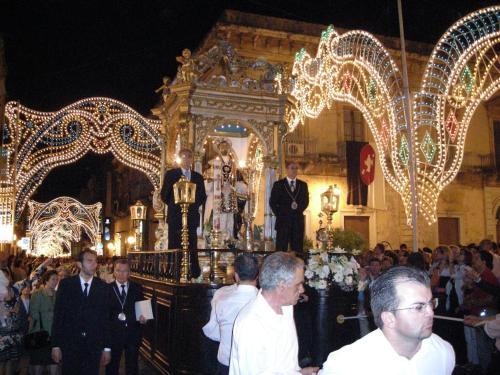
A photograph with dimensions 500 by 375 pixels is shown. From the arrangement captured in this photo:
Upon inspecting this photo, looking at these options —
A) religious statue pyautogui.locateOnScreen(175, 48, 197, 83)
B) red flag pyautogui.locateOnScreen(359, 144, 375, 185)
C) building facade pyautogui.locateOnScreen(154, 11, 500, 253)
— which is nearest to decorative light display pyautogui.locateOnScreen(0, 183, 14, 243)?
religious statue pyautogui.locateOnScreen(175, 48, 197, 83)

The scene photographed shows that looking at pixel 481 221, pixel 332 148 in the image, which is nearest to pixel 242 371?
pixel 332 148

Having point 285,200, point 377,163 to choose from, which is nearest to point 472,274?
point 285,200

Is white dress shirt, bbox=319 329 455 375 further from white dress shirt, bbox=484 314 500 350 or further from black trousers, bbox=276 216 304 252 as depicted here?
black trousers, bbox=276 216 304 252

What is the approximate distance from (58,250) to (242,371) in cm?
4099

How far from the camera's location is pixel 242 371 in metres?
3.18

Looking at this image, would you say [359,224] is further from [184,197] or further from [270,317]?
[270,317]

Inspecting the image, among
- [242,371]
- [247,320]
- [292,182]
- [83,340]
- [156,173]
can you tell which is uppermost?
[156,173]

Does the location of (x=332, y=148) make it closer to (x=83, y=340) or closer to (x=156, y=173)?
(x=156, y=173)

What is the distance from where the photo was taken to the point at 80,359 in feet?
19.8

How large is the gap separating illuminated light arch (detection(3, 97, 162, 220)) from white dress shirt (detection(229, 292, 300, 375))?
13994mm

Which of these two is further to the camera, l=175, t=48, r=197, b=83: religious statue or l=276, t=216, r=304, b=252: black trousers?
l=175, t=48, r=197, b=83: religious statue

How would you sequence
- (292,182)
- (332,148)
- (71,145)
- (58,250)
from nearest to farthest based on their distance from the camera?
(292,182), (71,145), (332,148), (58,250)

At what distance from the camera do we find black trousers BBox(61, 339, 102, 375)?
19.6 ft

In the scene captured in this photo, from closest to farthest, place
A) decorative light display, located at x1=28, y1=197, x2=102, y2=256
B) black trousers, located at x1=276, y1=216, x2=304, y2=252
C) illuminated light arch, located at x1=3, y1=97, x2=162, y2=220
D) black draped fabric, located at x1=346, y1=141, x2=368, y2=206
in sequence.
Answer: black trousers, located at x1=276, y1=216, x2=304, y2=252, illuminated light arch, located at x1=3, y1=97, x2=162, y2=220, black draped fabric, located at x1=346, y1=141, x2=368, y2=206, decorative light display, located at x1=28, y1=197, x2=102, y2=256
